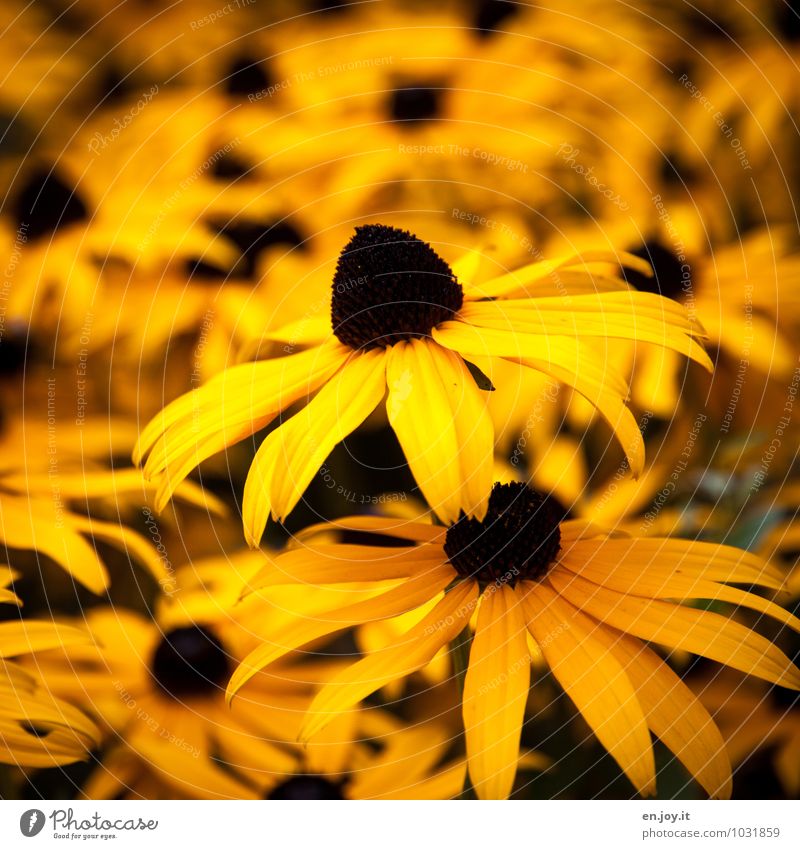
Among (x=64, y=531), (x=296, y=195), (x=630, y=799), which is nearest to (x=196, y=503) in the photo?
(x=64, y=531)

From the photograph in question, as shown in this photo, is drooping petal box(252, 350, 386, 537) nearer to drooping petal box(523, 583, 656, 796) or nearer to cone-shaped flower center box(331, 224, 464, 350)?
cone-shaped flower center box(331, 224, 464, 350)

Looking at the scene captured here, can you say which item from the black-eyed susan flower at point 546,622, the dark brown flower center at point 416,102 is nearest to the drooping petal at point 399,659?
the black-eyed susan flower at point 546,622

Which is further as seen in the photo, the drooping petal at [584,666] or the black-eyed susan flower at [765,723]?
the black-eyed susan flower at [765,723]

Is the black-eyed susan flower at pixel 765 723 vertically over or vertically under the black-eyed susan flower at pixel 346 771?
under

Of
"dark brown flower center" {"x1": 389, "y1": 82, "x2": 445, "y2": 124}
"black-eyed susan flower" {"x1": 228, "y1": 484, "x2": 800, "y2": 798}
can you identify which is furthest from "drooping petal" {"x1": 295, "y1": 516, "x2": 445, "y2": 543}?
"dark brown flower center" {"x1": 389, "y1": 82, "x2": 445, "y2": 124}

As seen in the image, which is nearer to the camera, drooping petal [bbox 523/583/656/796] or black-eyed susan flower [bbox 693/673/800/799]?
drooping petal [bbox 523/583/656/796]

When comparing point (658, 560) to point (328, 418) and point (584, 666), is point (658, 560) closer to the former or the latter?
point (584, 666)

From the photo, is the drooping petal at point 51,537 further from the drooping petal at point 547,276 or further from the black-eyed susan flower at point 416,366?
the drooping petal at point 547,276
